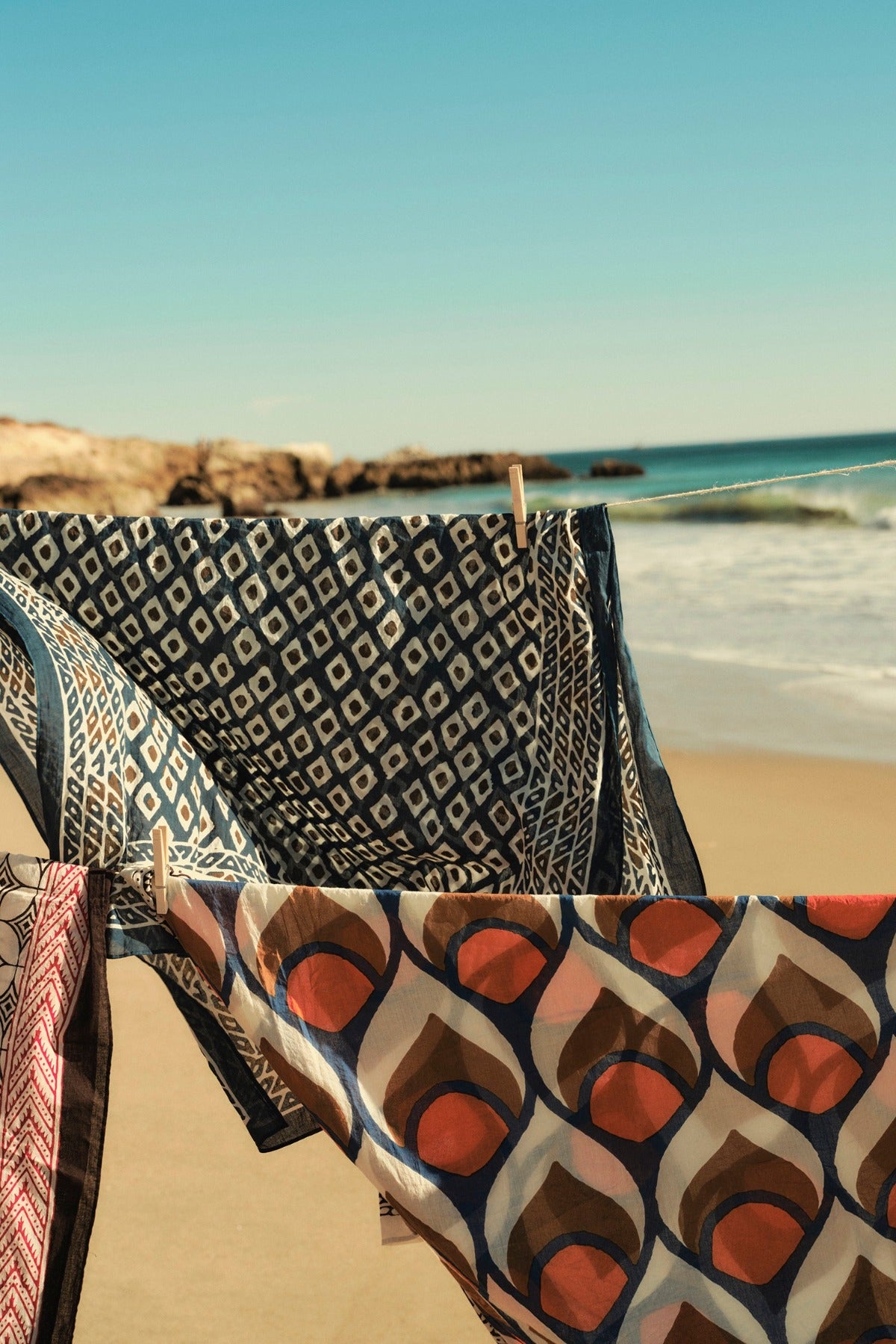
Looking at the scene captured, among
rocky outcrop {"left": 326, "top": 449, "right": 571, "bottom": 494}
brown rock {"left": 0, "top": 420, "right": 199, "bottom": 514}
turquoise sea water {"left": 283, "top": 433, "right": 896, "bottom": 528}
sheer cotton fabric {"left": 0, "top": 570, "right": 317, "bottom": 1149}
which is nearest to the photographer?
sheer cotton fabric {"left": 0, "top": 570, "right": 317, "bottom": 1149}

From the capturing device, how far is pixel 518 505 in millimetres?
1259

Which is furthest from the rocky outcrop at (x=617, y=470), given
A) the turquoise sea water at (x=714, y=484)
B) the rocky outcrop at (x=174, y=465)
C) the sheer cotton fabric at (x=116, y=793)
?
the sheer cotton fabric at (x=116, y=793)

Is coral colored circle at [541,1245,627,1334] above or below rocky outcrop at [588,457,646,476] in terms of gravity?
below

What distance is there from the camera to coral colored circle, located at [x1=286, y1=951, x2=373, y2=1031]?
915 millimetres

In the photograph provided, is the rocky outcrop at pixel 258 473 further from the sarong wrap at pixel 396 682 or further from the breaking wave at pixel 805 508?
the sarong wrap at pixel 396 682

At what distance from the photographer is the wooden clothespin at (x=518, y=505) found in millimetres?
1227

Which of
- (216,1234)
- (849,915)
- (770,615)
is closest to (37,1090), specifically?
(849,915)

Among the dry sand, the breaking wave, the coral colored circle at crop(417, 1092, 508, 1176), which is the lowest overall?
the dry sand

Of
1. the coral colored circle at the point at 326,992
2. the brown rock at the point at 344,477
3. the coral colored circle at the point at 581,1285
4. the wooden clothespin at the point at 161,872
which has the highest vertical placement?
the brown rock at the point at 344,477

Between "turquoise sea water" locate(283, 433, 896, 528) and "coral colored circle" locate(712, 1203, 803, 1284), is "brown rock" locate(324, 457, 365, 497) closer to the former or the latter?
"turquoise sea water" locate(283, 433, 896, 528)

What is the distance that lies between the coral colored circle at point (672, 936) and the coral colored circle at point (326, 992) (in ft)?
0.84

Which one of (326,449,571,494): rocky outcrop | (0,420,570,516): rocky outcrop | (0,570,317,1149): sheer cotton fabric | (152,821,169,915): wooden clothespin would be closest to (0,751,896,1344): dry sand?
(0,570,317,1149): sheer cotton fabric

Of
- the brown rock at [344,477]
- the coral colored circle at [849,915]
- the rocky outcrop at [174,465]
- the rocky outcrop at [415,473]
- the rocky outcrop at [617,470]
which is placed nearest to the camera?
the coral colored circle at [849,915]

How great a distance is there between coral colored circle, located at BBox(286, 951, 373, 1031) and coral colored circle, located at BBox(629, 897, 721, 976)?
0.26m
